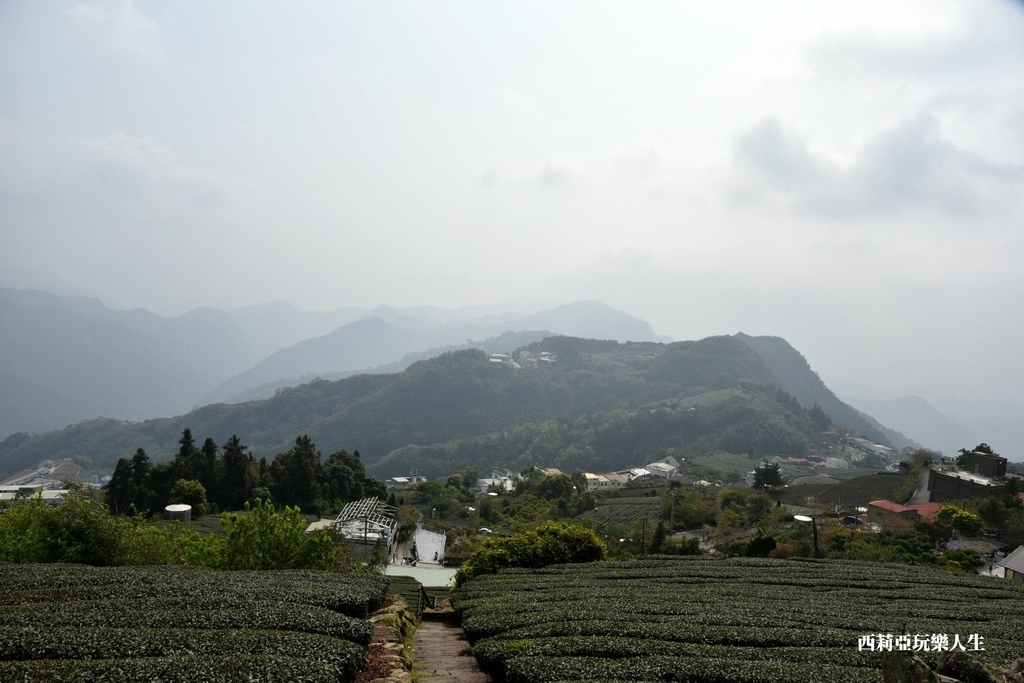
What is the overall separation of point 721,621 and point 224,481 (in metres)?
40.1

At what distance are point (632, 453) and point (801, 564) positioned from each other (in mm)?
102885

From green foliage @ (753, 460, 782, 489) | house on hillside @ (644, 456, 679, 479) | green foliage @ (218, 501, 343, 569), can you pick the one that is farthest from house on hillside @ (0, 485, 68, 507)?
house on hillside @ (644, 456, 679, 479)

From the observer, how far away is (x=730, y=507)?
5125 centimetres

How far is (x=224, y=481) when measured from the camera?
4322cm

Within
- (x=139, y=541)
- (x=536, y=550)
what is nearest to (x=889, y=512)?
(x=536, y=550)

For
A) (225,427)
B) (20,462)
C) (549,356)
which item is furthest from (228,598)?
(549,356)

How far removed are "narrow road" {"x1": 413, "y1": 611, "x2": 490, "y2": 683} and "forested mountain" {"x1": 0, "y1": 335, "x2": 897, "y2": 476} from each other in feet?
333

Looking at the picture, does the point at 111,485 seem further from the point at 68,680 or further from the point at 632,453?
the point at 632,453

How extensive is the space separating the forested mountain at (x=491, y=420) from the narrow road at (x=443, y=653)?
10149 cm

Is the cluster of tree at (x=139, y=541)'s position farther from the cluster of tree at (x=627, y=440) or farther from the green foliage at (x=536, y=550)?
the cluster of tree at (x=627, y=440)

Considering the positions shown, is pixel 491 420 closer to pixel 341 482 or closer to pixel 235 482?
pixel 341 482

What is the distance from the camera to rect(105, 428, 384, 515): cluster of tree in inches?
1574

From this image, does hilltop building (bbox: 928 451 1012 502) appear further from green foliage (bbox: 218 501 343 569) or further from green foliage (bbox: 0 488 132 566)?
green foliage (bbox: 0 488 132 566)

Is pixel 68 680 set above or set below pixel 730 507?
above
